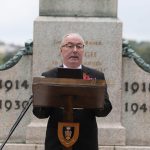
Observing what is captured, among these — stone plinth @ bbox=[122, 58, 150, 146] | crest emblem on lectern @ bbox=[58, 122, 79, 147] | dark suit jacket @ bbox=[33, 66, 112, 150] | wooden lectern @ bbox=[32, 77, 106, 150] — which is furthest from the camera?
stone plinth @ bbox=[122, 58, 150, 146]

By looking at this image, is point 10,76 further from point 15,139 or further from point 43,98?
point 43,98

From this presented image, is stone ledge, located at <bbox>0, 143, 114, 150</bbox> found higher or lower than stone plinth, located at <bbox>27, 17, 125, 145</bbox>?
lower

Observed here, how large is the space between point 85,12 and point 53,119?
5062 millimetres

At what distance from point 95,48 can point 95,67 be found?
0.28 m

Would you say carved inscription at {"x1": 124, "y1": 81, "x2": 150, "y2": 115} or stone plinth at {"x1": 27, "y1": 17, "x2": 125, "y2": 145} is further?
carved inscription at {"x1": 124, "y1": 81, "x2": 150, "y2": 115}

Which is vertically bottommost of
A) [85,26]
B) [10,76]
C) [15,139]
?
[15,139]

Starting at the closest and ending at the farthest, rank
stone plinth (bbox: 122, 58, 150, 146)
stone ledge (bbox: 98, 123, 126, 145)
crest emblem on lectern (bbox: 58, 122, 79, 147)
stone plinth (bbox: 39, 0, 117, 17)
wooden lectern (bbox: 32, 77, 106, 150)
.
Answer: wooden lectern (bbox: 32, 77, 106, 150)
crest emblem on lectern (bbox: 58, 122, 79, 147)
stone ledge (bbox: 98, 123, 126, 145)
stone plinth (bbox: 39, 0, 117, 17)
stone plinth (bbox: 122, 58, 150, 146)

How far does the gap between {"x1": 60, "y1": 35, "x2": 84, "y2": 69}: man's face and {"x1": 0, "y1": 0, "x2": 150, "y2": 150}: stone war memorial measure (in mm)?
4640

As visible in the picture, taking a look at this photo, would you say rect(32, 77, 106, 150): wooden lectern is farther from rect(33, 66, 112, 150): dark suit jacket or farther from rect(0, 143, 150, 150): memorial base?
rect(0, 143, 150, 150): memorial base

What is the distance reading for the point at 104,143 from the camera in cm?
1055

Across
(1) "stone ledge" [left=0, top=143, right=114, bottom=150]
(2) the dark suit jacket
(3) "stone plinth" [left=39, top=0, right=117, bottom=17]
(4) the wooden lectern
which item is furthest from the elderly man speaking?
(3) "stone plinth" [left=39, top=0, right=117, bottom=17]

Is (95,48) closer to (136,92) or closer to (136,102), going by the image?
(136,92)

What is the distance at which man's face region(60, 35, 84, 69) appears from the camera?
5.86m

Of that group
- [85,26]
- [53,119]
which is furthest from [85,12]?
[53,119]
